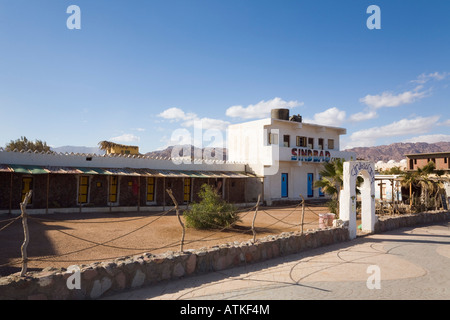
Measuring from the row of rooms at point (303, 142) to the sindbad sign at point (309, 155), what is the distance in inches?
48.8

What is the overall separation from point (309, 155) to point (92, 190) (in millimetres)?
17098

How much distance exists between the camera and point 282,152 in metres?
24.9

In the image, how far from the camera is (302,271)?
287 inches

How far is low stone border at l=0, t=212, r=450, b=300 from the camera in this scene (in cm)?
489

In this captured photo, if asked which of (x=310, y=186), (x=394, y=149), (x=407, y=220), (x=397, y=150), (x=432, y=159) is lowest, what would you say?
(x=407, y=220)

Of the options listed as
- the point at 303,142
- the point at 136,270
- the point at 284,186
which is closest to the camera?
the point at 136,270

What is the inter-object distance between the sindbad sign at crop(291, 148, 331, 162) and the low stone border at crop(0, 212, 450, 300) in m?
16.0

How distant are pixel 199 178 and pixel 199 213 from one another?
30.6 feet

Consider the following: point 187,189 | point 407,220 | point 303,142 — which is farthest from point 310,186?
point 407,220

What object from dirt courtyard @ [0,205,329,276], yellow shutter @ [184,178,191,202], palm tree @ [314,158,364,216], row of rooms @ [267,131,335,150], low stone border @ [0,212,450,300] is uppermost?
row of rooms @ [267,131,335,150]

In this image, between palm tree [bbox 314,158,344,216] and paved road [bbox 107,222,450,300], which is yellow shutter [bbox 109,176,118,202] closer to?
palm tree [bbox 314,158,344,216]

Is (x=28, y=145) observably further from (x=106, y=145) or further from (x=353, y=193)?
(x=353, y=193)

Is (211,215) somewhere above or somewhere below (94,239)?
above

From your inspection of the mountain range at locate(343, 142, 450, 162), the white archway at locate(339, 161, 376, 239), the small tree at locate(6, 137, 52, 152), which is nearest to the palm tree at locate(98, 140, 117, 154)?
the small tree at locate(6, 137, 52, 152)
